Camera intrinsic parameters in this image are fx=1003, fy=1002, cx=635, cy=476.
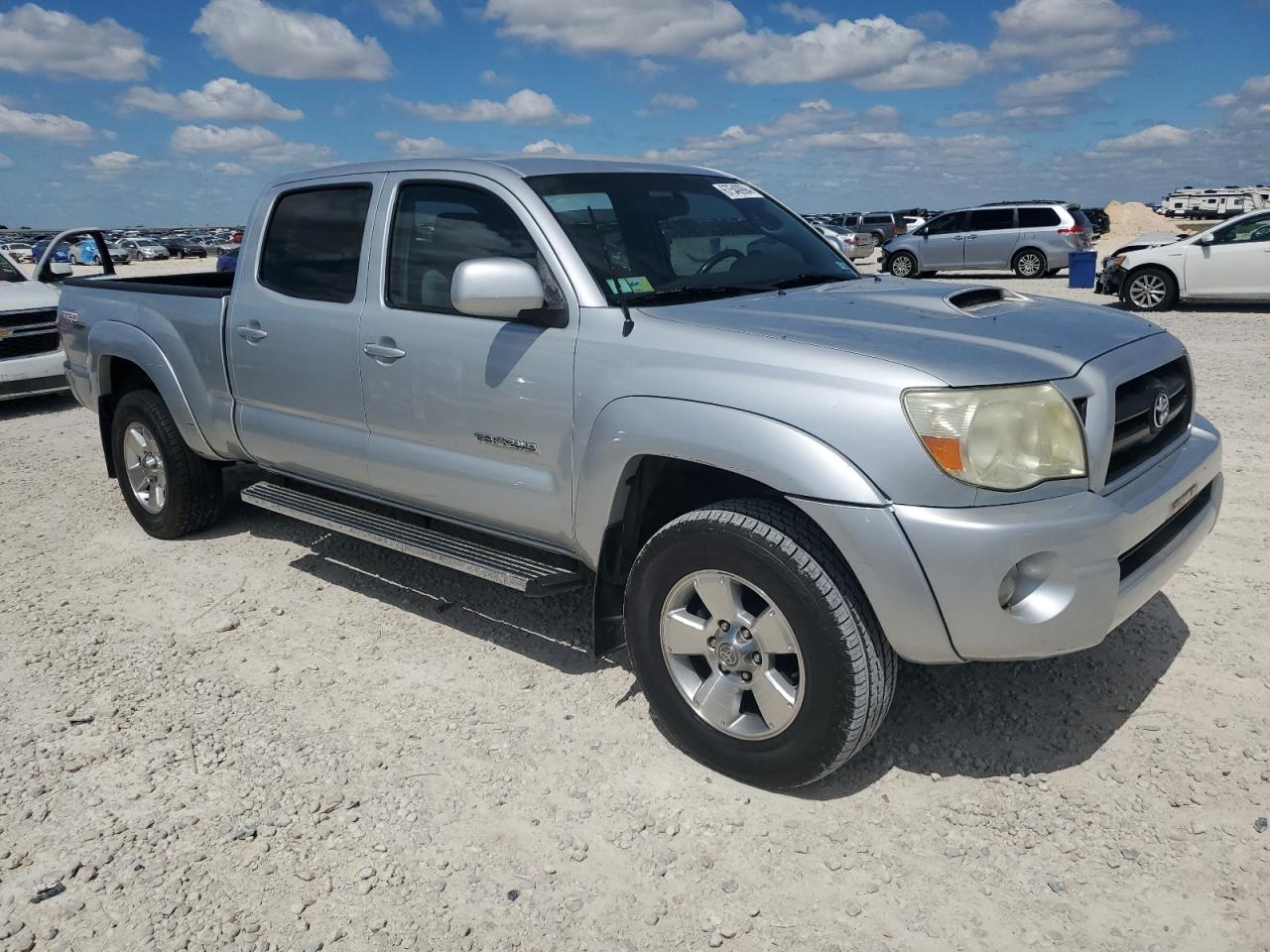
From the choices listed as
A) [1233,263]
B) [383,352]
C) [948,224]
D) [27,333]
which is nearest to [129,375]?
[383,352]

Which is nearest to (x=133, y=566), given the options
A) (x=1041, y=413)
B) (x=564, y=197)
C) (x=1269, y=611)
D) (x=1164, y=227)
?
(x=564, y=197)

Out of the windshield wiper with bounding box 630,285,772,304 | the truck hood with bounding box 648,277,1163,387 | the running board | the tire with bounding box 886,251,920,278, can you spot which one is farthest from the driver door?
the running board

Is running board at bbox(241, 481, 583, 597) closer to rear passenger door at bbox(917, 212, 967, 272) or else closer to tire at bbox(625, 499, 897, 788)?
tire at bbox(625, 499, 897, 788)

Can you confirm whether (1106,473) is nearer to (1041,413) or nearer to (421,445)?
(1041,413)

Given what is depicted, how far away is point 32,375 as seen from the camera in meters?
9.45

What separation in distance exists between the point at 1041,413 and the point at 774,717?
117 centimetres

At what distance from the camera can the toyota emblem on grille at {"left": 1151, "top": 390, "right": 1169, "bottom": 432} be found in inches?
123

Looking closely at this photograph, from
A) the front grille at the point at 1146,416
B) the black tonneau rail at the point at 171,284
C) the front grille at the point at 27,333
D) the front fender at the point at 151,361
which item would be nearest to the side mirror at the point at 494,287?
the front grille at the point at 1146,416

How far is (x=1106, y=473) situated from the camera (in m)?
2.84

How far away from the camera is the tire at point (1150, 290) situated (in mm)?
14688

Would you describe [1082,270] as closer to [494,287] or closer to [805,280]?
[805,280]

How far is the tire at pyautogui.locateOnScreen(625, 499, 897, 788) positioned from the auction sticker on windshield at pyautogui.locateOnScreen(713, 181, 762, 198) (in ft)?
6.15

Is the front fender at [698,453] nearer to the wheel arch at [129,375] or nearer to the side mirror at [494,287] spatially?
the side mirror at [494,287]

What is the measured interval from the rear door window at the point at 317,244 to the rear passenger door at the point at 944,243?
67.9 feet
